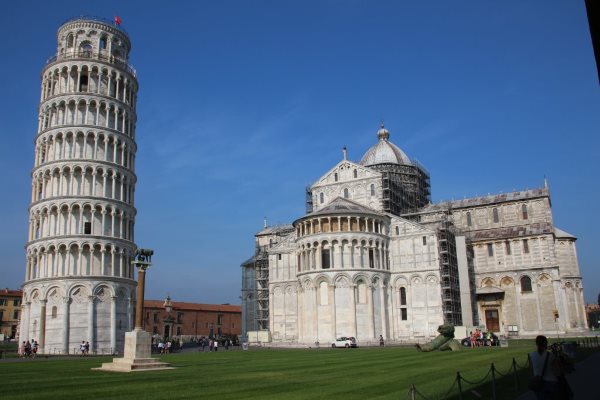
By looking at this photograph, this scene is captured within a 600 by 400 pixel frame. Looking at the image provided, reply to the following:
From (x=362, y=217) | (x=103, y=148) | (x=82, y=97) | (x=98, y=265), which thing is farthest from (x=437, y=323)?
(x=82, y=97)

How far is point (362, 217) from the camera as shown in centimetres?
5884

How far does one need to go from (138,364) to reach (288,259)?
40.1 m

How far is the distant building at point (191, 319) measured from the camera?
97100mm

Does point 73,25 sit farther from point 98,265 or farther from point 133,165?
point 98,265

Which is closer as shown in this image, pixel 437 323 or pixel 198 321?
pixel 437 323

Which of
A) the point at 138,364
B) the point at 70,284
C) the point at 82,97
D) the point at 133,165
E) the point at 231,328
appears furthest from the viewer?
the point at 231,328

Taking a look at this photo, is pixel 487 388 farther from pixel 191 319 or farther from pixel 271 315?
pixel 191 319

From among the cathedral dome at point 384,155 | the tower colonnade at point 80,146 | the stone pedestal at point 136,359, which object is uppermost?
the cathedral dome at point 384,155

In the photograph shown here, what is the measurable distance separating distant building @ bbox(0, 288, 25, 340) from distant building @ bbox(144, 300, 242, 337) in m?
21.5

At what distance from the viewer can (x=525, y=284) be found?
67.5 m

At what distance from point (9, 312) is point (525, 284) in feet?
270

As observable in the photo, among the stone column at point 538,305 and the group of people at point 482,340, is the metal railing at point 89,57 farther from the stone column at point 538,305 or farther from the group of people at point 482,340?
the stone column at point 538,305

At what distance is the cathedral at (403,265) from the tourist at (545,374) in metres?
45.7

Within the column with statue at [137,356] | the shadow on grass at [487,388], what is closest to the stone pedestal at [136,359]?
the column with statue at [137,356]
